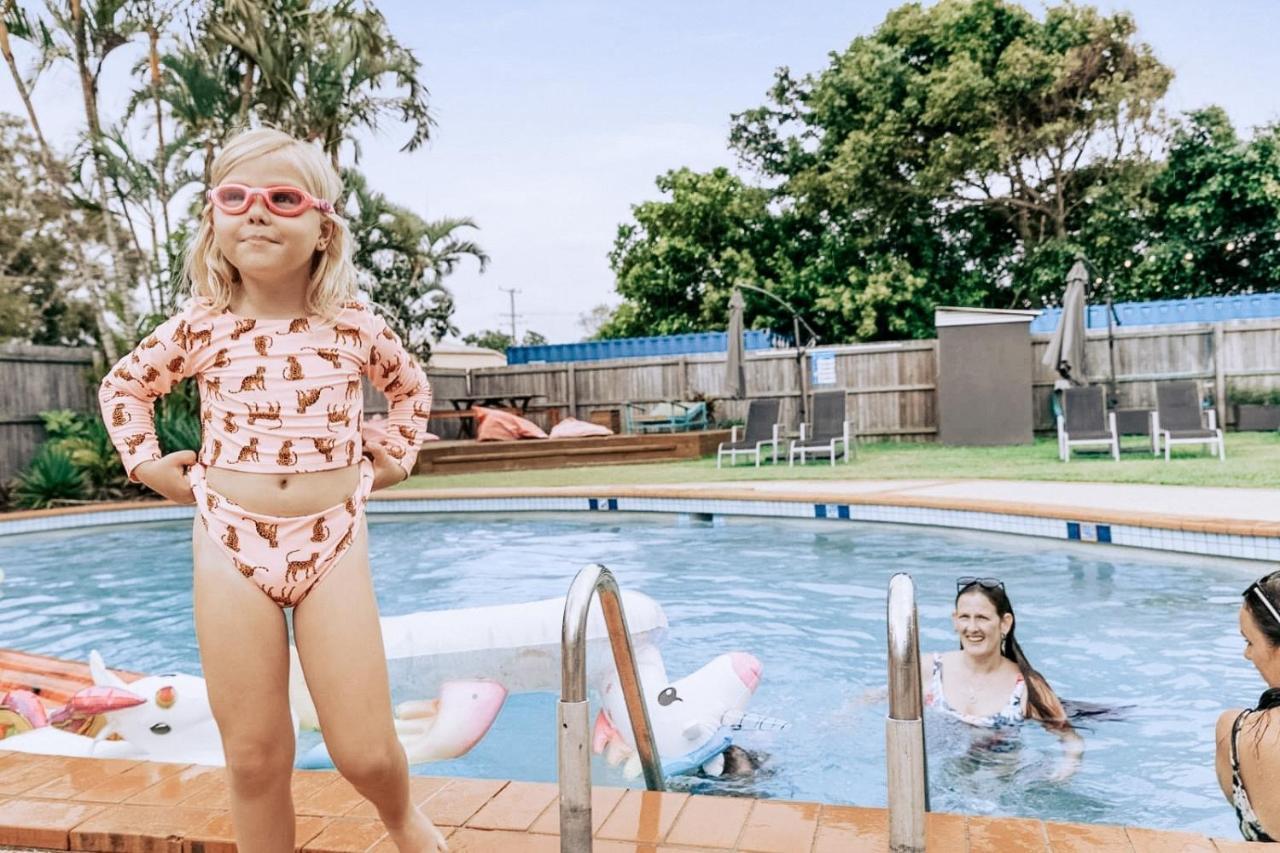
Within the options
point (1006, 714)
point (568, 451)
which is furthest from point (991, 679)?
→ point (568, 451)

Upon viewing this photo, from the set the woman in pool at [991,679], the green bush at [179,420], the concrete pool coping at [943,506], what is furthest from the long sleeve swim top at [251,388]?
the green bush at [179,420]

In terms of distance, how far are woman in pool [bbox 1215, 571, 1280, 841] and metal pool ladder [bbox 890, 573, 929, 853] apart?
1052 mm

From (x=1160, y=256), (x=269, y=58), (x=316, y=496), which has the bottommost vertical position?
(x=316, y=496)

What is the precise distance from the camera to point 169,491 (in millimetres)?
1580

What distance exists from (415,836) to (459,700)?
58.9 inches

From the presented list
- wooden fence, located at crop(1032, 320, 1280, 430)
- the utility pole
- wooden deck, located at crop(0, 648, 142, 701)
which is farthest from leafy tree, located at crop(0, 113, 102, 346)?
the utility pole

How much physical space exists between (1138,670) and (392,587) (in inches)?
195

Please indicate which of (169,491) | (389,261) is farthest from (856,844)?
(389,261)

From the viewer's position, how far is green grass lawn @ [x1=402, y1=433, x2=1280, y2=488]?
8875 millimetres

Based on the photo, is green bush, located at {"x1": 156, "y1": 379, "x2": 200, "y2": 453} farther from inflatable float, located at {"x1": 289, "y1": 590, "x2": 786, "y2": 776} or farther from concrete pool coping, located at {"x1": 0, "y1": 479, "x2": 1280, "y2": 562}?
inflatable float, located at {"x1": 289, "y1": 590, "x2": 786, "y2": 776}

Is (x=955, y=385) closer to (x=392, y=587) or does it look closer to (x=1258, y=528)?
(x=1258, y=528)

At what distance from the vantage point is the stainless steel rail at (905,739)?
136 centimetres

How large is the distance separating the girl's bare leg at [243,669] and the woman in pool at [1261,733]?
190cm

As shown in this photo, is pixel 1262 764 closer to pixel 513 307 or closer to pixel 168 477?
pixel 168 477
